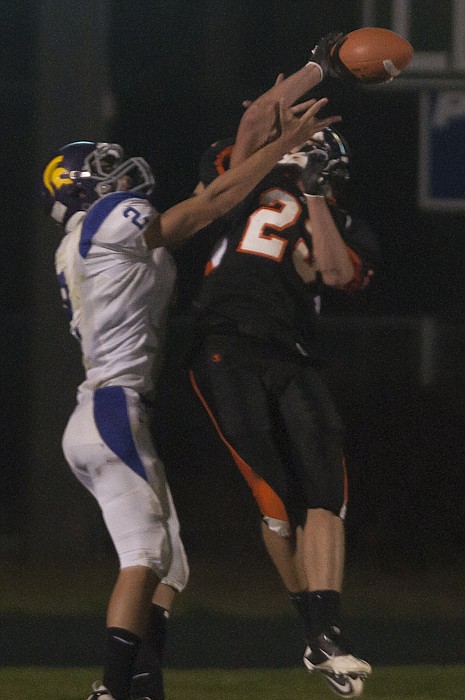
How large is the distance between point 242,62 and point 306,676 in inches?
563

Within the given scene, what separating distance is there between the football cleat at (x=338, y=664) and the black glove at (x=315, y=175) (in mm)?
1516

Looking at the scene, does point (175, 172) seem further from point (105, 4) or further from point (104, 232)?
point (104, 232)

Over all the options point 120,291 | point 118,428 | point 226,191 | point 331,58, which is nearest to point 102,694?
point 118,428

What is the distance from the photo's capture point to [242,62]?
802 inches

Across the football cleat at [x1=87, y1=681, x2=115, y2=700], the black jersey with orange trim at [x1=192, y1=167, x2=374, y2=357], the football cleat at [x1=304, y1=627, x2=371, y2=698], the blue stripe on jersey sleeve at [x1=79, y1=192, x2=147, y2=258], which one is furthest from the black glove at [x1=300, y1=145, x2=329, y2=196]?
the football cleat at [x1=87, y1=681, x2=115, y2=700]

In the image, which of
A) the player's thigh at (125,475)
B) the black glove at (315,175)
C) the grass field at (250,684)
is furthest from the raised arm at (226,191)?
the grass field at (250,684)

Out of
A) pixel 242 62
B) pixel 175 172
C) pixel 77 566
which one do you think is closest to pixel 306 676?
pixel 77 566

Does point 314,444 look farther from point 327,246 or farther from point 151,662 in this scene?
point 151,662

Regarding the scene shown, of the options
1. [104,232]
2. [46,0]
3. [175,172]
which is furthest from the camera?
[175,172]

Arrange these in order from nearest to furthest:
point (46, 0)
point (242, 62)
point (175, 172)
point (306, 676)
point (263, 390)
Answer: point (263, 390)
point (306, 676)
point (46, 0)
point (242, 62)
point (175, 172)

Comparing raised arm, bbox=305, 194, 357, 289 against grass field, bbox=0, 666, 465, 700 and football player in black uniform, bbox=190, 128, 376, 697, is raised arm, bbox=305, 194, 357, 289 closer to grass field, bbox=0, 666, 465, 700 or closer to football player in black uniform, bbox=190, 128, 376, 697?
football player in black uniform, bbox=190, 128, 376, 697

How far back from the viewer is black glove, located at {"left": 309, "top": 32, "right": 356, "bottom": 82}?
6.22 metres

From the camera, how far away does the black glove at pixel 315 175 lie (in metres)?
Result: 6.00

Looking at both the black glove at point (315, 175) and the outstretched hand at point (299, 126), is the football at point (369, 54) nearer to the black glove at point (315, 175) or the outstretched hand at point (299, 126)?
the black glove at point (315, 175)
